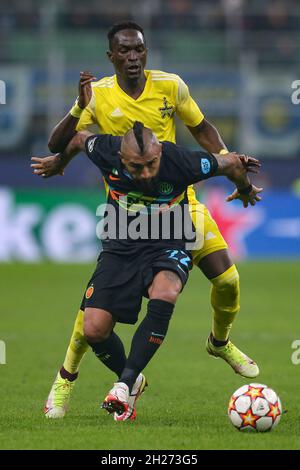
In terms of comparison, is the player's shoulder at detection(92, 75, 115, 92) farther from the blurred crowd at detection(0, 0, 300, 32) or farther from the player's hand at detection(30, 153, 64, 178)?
the blurred crowd at detection(0, 0, 300, 32)

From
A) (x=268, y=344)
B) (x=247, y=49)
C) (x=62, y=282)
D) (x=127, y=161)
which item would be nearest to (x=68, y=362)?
(x=127, y=161)

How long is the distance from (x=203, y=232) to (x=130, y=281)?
909mm

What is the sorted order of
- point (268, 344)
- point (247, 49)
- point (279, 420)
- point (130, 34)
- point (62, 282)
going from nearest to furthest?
point (279, 420) → point (130, 34) → point (268, 344) → point (62, 282) → point (247, 49)

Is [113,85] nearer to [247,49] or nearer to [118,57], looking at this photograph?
[118,57]

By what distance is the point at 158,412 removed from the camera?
7105 mm

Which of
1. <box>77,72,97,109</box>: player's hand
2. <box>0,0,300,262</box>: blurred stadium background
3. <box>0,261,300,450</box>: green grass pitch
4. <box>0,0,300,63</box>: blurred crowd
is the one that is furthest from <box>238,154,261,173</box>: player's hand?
<box>0,0,300,63</box>: blurred crowd

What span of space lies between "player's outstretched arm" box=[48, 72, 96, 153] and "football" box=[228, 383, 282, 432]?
2.14 metres

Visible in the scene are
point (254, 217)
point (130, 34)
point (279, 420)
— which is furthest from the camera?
point (254, 217)

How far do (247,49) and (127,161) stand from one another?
16655 millimetres

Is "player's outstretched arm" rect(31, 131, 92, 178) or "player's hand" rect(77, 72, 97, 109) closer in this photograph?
"player's hand" rect(77, 72, 97, 109)

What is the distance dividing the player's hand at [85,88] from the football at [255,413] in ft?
7.09

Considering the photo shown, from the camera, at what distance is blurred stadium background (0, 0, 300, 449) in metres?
15.0

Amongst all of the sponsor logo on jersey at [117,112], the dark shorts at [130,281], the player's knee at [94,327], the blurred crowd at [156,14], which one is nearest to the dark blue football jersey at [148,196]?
the dark shorts at [130,281]

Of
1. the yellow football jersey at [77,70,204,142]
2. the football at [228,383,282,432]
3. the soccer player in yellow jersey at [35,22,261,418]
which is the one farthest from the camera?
the yellow football jersey at [77,70,204,142]
